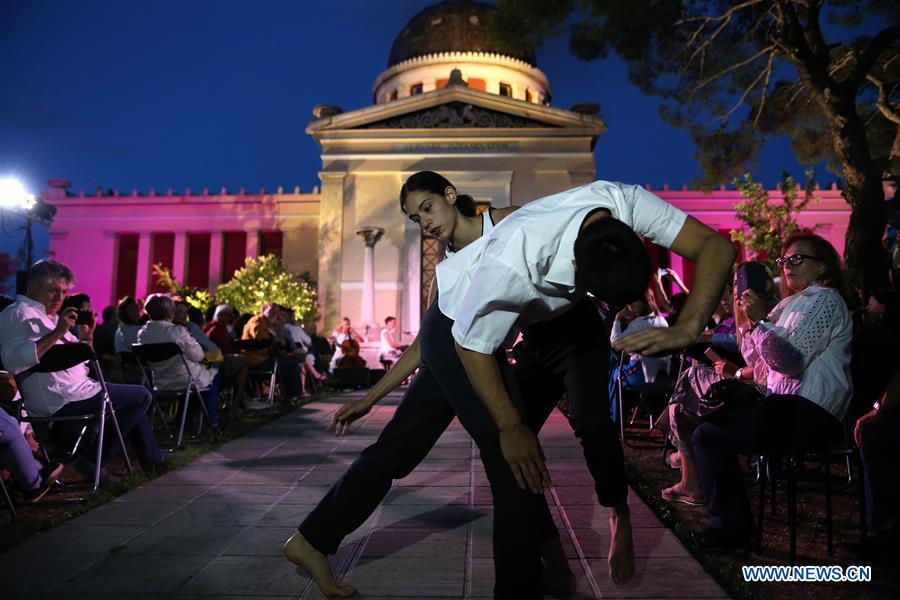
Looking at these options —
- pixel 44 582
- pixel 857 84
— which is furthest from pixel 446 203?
pixel 857 84

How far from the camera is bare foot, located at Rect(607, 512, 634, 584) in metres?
2.45

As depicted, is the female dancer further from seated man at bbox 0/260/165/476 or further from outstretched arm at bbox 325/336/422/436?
seated man at bbox 0/260/165/476

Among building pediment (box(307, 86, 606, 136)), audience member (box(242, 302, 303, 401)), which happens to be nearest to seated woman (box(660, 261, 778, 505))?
audience member (box(242, 302, 303, 401))

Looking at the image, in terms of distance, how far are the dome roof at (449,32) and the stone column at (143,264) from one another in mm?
16300

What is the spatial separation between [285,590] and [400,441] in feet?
2.60

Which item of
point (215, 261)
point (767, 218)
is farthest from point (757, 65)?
point (215, 261)

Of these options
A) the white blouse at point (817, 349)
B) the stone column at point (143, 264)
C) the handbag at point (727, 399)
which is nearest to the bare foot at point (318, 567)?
the handbag at point (727, 399)

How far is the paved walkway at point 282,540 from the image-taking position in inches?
99.4

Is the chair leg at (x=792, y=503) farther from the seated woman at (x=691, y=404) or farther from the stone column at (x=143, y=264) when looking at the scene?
the stone column at (x=143, y=264)

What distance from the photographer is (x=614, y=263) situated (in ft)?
4.83

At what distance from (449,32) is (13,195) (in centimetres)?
2182

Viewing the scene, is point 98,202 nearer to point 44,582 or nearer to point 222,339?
point 222,339

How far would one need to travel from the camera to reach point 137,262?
3247cm

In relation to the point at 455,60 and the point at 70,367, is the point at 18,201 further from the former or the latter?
the point at 455,60
